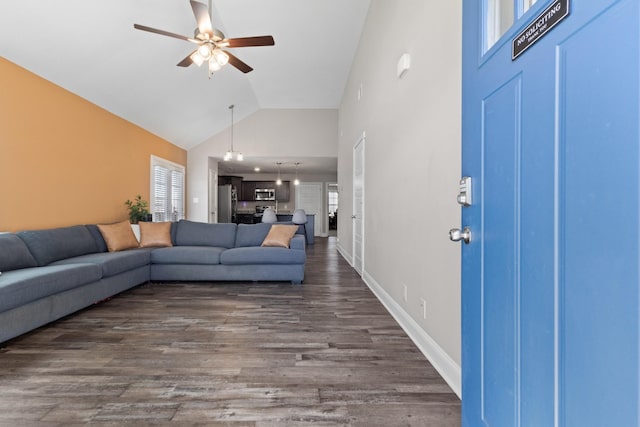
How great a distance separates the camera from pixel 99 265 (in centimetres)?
328

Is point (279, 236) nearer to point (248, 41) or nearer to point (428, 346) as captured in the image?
point (248, 41)

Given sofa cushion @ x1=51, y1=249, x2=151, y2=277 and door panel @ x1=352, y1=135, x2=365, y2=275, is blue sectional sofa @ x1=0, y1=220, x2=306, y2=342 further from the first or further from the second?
door panel @ x1=352, y1=135, x2=365, y2=275

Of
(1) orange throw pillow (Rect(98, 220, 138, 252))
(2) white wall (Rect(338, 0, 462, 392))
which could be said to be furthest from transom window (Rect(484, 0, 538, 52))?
(1) orange throw pillow (Rect(98, 220, 138, 252))

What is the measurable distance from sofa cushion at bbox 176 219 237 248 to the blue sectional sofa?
1 cm

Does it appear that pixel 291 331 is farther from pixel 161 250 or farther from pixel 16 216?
pixel 16 216

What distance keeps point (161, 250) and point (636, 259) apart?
4715 mm

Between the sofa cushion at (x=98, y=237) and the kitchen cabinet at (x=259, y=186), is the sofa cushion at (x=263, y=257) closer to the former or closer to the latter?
the sofa cushion at (x=98, y=237)

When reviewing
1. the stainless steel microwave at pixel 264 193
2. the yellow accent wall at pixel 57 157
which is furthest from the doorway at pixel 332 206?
the yellow accent wall at pixel 57 157

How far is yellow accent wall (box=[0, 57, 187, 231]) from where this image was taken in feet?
11.2

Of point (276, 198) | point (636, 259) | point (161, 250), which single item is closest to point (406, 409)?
point (636, 259)

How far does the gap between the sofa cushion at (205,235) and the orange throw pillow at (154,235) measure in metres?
0.21

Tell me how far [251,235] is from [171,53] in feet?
9.41

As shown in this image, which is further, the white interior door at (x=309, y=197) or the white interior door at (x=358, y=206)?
the white interior door at (x=309, y=197)

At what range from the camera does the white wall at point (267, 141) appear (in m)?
8.16
